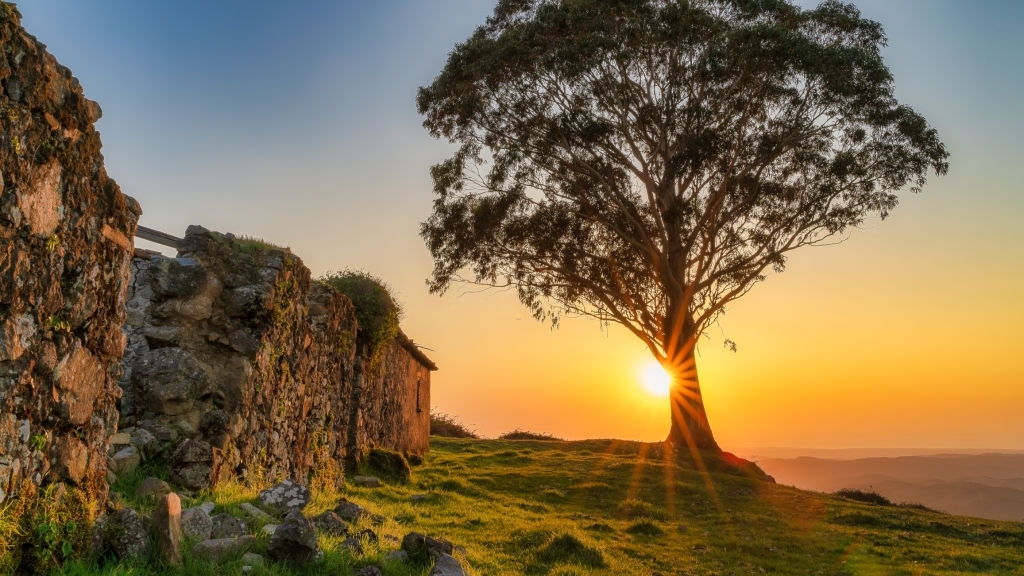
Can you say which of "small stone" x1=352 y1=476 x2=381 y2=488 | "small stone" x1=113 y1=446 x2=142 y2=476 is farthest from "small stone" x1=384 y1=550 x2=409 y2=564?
"small stone" x1=352 y1=476 x2=381 y2=488

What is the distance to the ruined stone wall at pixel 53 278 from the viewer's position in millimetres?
3521

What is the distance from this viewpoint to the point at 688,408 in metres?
24.1

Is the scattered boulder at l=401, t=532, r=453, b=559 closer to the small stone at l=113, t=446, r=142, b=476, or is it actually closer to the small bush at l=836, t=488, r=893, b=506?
the small stone at l=113, t=446, r=142, b=476

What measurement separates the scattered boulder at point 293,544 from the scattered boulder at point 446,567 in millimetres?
1171

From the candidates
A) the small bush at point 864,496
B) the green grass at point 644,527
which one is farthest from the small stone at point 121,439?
the small bush at point 864,496

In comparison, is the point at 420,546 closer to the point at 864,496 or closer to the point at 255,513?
the point at 255,513

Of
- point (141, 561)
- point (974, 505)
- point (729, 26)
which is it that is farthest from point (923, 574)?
point (974, 505)

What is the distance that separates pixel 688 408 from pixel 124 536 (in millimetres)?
21728

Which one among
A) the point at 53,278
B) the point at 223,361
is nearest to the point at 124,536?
the point at 53,278

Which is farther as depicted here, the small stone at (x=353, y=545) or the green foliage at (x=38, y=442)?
the small stone at (x=353, y=545)

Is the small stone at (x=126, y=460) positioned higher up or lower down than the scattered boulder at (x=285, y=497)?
higher up

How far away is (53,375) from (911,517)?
17929 millimetres

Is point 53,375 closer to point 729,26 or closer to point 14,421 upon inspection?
point 14,421

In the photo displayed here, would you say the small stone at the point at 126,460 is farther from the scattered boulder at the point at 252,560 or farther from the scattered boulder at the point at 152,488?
the scattered boulder at the point at 252,560
